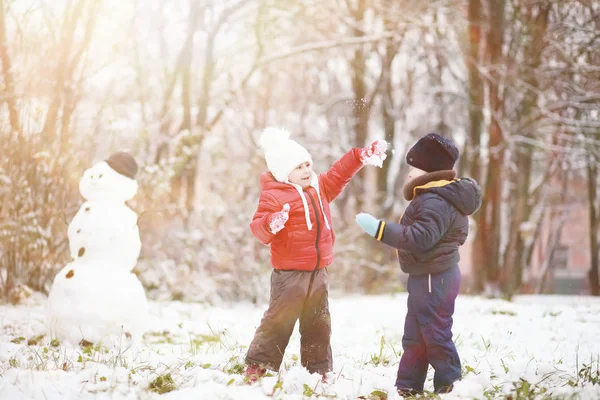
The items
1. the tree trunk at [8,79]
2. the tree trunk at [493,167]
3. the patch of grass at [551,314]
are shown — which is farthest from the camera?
the tree trunk at [493,167]

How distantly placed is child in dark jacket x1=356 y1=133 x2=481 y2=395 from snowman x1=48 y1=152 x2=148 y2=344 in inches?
113

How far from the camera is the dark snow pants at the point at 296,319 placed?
4086mm

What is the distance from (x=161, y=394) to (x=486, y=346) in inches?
105

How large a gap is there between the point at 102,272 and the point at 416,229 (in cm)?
317

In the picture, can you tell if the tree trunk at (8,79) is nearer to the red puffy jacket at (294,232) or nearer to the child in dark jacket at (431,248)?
the red puffy jacket at (294,232)

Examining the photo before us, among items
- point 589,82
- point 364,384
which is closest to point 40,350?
point 364,384

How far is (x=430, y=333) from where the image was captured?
12.2 ft

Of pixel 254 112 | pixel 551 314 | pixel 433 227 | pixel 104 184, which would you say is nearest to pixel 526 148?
pixel 551 314

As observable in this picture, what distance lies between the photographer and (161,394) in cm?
358

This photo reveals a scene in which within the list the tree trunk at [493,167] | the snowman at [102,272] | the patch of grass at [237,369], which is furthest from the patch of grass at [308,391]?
the tree trunk at [493,167]

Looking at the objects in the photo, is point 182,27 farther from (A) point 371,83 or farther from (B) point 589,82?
(B) point 589,82

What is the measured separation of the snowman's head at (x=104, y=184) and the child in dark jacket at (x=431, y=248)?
9.75 ft

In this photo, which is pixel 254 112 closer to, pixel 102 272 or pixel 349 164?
pixel 102 272

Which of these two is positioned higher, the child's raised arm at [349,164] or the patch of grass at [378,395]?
the child's raised arm at [349,164]
